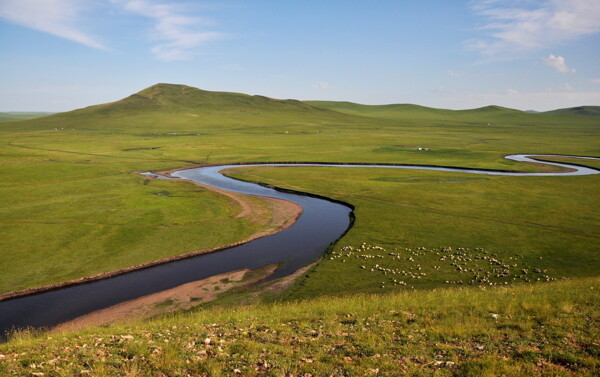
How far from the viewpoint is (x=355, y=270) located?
35.0 m

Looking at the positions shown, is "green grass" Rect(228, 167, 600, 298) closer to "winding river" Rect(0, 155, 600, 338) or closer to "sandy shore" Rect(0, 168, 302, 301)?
"winding river" Rect(0, 155, 600, 338)

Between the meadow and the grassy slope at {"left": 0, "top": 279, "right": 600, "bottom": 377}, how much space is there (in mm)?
86

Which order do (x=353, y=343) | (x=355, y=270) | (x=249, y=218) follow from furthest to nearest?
(x=249, y=218), (x=355, y=270), (x=353, y=343)

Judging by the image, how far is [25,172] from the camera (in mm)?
83250

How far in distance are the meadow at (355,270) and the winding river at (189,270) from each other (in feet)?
7.52

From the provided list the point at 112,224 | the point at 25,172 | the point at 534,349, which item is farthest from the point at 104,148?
the point at 534,349

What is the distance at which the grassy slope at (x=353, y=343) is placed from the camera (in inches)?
557

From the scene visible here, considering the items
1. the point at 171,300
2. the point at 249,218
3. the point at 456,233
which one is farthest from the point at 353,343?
the point at 249,218

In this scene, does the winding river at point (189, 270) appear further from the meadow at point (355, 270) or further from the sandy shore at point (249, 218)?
the meadow at point (355, 270)

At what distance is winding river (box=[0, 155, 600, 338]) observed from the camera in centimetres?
2830

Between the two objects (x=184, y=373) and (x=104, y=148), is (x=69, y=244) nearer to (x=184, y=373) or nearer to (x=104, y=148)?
(x=184, y=373)

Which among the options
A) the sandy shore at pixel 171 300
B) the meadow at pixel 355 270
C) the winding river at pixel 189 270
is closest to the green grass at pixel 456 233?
the meadow at pixel 355 270

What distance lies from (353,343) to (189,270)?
23.8 metres

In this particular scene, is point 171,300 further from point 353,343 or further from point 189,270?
point 353,343
